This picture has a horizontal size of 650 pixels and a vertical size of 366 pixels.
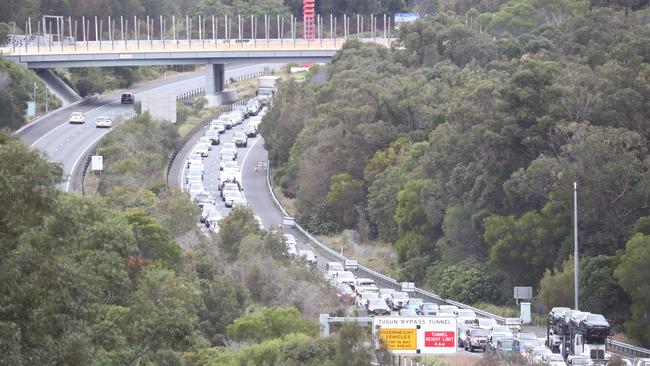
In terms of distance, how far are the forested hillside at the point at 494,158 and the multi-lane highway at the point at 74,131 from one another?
1206 centimetres

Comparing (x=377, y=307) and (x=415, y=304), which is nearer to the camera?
(x=377, y=307)

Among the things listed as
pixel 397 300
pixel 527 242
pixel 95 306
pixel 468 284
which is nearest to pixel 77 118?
pixel 468 284

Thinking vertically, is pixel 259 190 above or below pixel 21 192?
below

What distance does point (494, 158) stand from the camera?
269 ft

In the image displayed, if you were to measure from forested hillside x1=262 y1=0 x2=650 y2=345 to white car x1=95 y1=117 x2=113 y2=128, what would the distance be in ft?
38.3

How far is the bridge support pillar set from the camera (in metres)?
148

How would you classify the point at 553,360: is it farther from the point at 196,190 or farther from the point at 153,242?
the point at 196,190

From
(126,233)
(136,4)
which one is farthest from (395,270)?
(136,4)

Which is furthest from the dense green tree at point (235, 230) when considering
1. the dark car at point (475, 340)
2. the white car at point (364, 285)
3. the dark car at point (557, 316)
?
the dark car at point (557, 316)

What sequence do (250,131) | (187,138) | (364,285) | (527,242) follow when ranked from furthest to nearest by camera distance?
(250,131), (187,138), (364,285), (527,242)

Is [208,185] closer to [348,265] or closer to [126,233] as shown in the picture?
[348,265]

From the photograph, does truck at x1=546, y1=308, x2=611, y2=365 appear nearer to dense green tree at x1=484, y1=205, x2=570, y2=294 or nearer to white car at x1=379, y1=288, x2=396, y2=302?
white car at x1=379, y1=288, x2=396, y2=302

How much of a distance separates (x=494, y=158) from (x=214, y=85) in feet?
229

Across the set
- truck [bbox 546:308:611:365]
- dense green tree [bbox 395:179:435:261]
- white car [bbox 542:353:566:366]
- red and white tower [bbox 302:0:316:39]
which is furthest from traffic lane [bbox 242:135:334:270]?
red and white tower [bbox 302:0:316:39]
